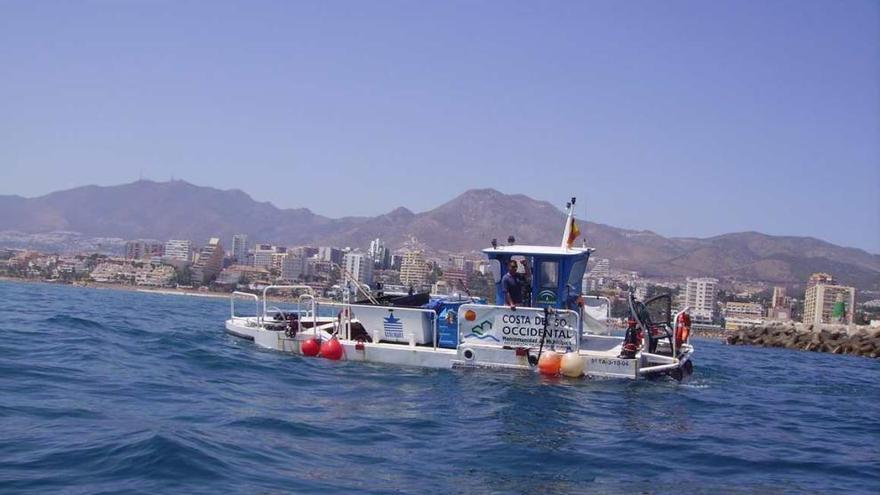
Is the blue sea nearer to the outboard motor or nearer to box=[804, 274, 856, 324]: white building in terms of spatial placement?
the outboard motor

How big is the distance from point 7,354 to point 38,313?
12.5 meters

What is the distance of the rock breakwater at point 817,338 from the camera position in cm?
4089

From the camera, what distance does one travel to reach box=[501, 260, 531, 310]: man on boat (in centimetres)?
1675

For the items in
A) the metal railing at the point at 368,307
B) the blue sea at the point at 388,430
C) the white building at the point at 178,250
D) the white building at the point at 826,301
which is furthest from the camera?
the white building at the point at 178,250

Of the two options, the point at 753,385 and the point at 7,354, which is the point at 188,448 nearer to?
the point at 7,354

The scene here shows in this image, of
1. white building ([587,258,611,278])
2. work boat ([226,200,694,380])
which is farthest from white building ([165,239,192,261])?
work boat ([226,200,694,380])

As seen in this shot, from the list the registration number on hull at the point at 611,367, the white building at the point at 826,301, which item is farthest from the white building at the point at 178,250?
the registration number on hull at the point at 611,367

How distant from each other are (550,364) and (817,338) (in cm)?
3386

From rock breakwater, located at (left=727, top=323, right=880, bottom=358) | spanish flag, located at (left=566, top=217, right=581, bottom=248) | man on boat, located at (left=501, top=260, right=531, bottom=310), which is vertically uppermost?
spanish flag, located at (left=566, top=217, right=581, bottom=248)

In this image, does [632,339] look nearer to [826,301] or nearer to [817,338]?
[817,338]

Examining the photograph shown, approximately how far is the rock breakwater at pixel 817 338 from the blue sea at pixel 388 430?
87.3 feet

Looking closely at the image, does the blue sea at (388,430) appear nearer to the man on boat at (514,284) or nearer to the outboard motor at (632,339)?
the outboard motor at (632,339)

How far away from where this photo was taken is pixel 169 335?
1981cm

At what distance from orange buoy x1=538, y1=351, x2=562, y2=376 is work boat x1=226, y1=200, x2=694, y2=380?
0.06ft
